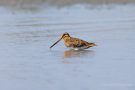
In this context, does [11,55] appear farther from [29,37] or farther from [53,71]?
[29,37]

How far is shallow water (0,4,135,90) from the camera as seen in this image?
1023cm

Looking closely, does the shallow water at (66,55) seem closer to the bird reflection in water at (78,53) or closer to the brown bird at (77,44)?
the bird reflection in water at (78,53)

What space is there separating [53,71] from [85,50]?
3.14m

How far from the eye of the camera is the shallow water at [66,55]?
10.2 m

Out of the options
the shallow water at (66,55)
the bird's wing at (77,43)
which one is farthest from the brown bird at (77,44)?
the shallow water at (66,55)

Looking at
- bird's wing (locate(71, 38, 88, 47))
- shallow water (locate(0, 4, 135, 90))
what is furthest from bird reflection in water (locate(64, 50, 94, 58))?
bird's wing (locate(71, 38, 88, 47))

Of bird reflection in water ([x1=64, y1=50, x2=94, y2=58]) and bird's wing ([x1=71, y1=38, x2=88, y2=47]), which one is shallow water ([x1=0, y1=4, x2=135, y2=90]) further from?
bird's wing ([x1=71, y1=38, x2=88, y2=47])

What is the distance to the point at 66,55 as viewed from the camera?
13398 mm

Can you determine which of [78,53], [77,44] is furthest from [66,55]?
[77,44]

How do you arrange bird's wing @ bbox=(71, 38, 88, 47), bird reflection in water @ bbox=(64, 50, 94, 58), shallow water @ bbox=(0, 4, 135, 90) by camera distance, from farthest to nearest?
1. bird's wing @ bbox=(71, 38, 88, 47)
2. bird reflection in water @ bbox=(64, 50, 94, 58)
3. shallow water @ bbox=(0, 4, 135, 90)

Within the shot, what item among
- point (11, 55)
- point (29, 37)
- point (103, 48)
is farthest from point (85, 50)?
point (29, 37)

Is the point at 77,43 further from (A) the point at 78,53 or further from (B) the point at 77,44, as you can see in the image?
(A) the point at 78,53

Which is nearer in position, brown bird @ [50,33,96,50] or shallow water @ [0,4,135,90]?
shallow water @ [0,4,135,90]

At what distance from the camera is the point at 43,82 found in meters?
10.3
